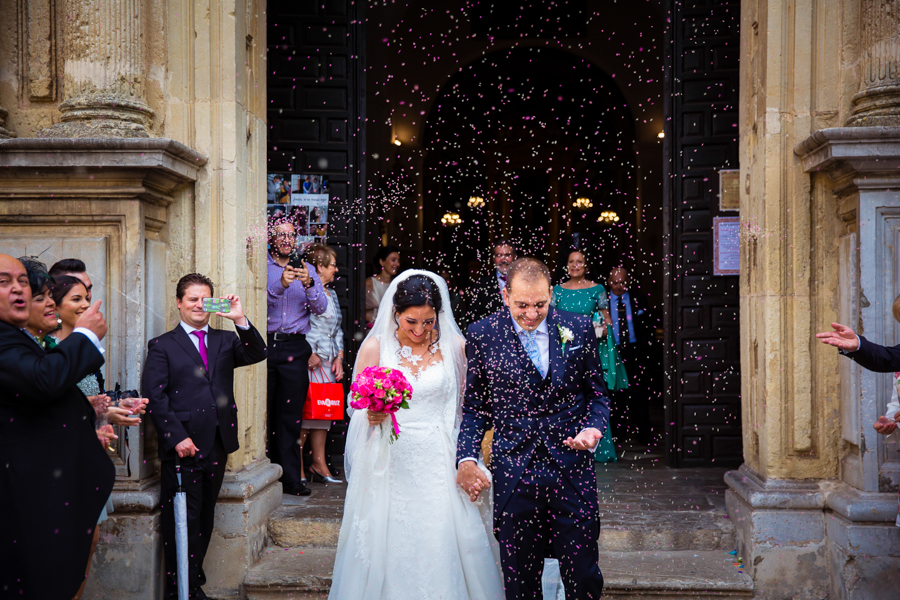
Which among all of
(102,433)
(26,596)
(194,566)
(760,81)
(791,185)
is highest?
(760,81)

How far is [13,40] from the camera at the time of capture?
4.82m

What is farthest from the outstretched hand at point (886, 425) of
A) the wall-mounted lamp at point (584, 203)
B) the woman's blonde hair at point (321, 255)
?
the wall-mounted lamp at point (584, 203)

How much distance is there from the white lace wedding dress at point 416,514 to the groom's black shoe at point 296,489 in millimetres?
1868

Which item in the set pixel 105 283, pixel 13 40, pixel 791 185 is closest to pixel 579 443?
pixel 791 185

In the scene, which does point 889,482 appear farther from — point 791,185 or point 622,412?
point 622,412

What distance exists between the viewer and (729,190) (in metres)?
5.87

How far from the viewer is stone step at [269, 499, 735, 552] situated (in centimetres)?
502

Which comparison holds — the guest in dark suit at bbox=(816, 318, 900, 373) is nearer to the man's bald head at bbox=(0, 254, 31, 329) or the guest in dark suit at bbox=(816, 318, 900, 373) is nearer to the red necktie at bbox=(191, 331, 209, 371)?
the red necktie at bbox=(191, 331, 209, 371)

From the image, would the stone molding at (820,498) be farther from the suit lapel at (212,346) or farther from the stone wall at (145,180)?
the suit lapel at (212,346)

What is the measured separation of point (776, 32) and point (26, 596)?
5006mm

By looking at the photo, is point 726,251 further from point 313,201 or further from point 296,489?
point 296,489

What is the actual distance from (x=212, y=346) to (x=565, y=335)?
218 cm

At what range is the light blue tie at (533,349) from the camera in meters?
3.46

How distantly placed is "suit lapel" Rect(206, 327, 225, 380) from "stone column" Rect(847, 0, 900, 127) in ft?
13.0
